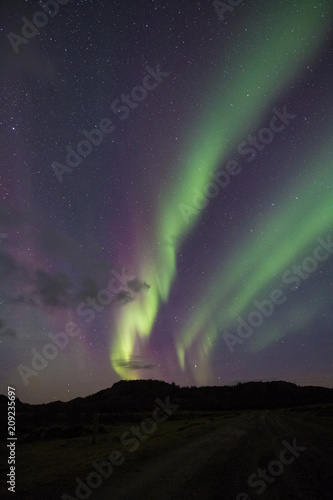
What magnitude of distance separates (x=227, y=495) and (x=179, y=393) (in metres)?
107

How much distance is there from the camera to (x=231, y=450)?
432 inches

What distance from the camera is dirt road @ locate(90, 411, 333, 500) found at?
6.40 m

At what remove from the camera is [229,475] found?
7.65m

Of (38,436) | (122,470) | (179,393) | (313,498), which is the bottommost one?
(313,498)

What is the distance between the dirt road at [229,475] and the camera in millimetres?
6402

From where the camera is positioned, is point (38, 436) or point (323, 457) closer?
point (323, 457)

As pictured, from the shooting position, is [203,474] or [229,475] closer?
[229,475]

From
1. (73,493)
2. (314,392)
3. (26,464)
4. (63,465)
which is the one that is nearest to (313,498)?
(73,493)

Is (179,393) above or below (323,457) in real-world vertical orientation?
above

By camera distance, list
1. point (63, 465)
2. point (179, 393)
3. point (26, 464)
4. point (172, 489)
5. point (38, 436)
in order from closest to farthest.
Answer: point (172, 489), point (63, 465), point (26, 464), point (38, 436), point (179, 393)

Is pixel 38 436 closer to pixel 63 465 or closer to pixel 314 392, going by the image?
pixel 63 465

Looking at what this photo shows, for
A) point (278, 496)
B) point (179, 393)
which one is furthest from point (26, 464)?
point (179, 393)

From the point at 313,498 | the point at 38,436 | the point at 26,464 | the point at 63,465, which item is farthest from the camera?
the point at 38,436

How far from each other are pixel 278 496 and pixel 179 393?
107 m
